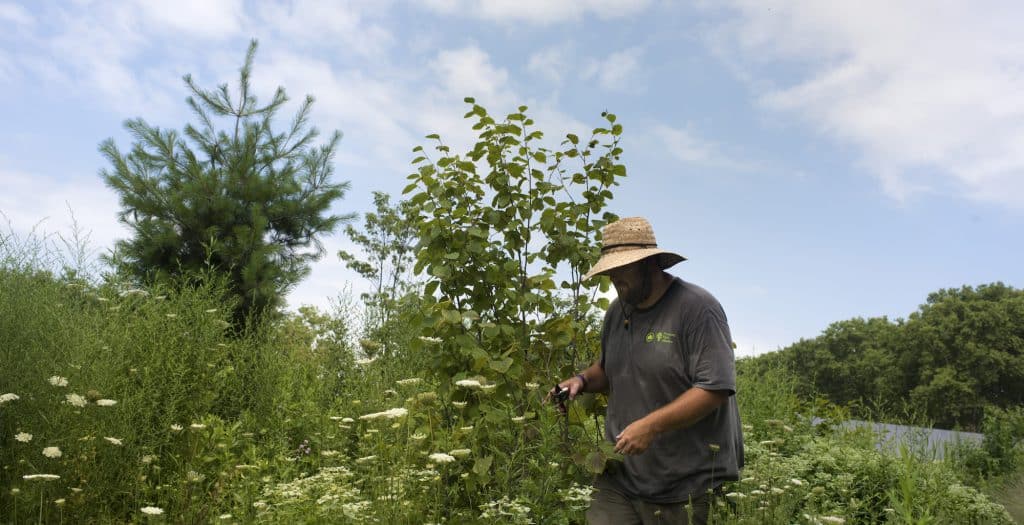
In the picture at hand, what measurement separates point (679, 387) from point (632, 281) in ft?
1.71

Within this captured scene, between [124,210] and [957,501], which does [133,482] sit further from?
[124,210]

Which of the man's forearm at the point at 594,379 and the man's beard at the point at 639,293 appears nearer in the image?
the man's beard at the point at 639,293

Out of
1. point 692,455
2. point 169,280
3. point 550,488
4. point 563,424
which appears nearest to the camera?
point 692,455

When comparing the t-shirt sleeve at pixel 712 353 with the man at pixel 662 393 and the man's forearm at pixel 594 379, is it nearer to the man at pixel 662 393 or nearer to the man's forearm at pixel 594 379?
the man at pixel 662 393

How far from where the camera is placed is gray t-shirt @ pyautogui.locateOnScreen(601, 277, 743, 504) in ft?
10.6

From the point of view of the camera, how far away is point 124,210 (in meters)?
14.3

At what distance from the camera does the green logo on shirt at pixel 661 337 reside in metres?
3.33

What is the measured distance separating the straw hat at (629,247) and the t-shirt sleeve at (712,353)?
0.37 m

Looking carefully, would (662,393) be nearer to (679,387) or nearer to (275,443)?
(679,387)

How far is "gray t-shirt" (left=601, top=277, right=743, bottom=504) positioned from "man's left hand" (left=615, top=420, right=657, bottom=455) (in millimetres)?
298

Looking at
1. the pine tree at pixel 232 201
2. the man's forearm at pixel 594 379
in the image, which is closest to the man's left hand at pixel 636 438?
the man's forearm at pixel 594 379

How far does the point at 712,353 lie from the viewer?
3.16m

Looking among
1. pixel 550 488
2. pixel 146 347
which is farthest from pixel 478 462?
pixel 146 347

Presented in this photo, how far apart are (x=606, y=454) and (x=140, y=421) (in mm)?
3697
